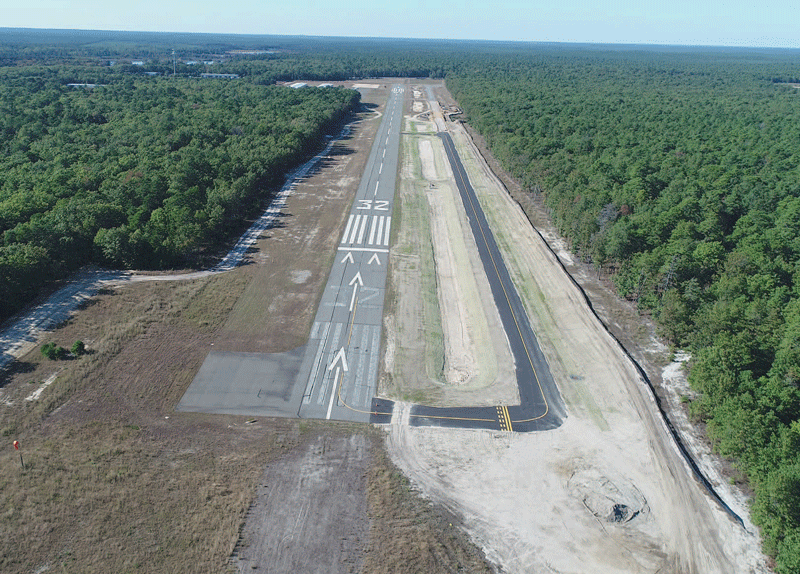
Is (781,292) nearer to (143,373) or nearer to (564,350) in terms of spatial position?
(564,350)

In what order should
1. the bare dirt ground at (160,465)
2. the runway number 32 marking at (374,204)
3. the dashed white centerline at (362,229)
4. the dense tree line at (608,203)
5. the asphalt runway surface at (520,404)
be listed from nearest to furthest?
1. the bare dirt ground at (160,465)
2. the dense tree line at (608,203)
3. the asphalt runway surface at (520,404)
4. the dashed white centerline at (362,229)
5. the runway number 32 marking at (374,204)

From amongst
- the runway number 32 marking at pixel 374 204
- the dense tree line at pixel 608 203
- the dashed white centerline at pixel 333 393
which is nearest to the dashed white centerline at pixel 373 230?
the runway number 32 marking at pixel 374 204

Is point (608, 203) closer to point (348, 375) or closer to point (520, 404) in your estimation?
point (520, 404)

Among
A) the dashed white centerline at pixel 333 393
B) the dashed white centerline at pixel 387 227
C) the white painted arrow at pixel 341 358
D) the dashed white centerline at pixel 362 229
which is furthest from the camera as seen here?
the dashed white centerline at pixel 362 229

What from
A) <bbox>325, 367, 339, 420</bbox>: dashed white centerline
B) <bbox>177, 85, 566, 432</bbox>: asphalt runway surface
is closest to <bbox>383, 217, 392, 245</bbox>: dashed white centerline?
<bbox>177, 85, 566, 432</bbox>: asphalt runway surface

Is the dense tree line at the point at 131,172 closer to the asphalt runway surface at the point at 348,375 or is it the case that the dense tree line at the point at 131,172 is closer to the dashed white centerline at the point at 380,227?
the dashed white centerline at the point at 380,227

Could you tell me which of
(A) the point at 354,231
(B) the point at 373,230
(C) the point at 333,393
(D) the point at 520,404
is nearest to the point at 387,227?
(B) the point at 373,230
